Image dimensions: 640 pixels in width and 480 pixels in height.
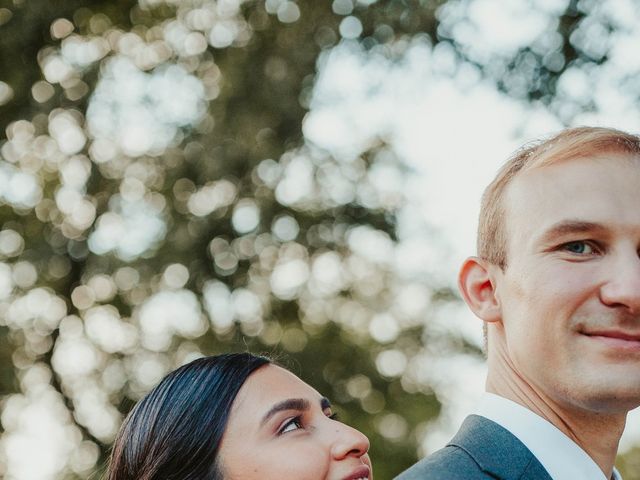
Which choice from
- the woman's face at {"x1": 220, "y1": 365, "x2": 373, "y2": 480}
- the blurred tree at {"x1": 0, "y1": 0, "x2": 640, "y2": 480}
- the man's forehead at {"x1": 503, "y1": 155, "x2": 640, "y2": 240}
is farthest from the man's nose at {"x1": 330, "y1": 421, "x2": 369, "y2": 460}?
the blurred tree at {"x1": 0, "y1": 0, "x2": 640, "y2": 480}

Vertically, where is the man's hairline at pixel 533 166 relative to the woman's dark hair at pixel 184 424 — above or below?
above

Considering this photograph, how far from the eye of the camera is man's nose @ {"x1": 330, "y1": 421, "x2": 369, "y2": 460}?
11.1 feet

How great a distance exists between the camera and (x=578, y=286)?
8.06 ft

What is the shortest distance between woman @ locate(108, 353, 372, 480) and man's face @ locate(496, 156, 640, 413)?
0.98 meters

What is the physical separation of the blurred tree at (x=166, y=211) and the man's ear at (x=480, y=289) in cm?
1054

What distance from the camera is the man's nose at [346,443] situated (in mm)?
3398

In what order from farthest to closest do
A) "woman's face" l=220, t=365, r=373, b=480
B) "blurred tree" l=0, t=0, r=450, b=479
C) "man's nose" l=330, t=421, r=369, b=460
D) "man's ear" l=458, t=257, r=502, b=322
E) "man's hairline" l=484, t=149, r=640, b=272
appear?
1. "blurred tree" l=0, t=0, r=450, b=479
2. "man's nose" l=330, t=421, r=369, b=460
3. "woman's face" l=220, t=365, r=373, b=480
4. "man's ear" l=458, t=257, r=502, b=322
5. "man's hairline" l=484, t=149, r=640, b=272

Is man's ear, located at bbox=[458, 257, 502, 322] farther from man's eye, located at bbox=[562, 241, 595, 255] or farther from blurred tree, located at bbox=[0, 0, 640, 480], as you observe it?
blurred tree, located at bbox=[0, 0, 640, 480]

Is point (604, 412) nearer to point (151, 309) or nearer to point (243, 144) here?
point (243, 144)

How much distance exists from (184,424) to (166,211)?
12.0 m

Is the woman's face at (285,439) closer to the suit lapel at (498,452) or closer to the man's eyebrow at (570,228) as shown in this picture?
the suit lapel at (498,452)

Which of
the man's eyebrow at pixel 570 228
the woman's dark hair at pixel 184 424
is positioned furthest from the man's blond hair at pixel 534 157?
the woman's dark hair at pixel 184 424

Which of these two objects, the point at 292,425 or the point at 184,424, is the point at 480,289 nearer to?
the point at 292,425

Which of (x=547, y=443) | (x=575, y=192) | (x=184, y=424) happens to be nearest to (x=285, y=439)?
(x=184, y=424)
